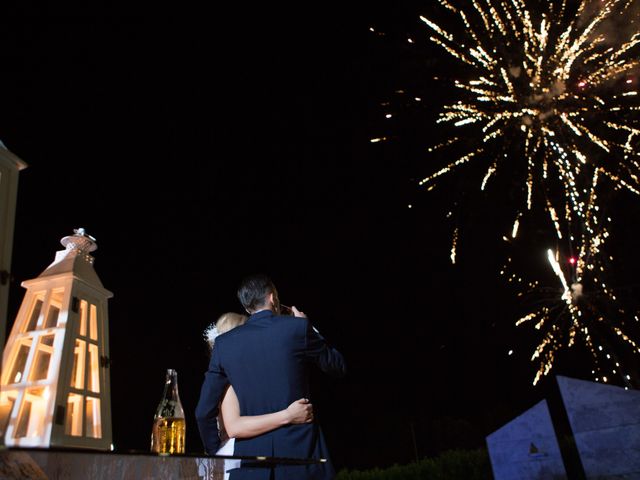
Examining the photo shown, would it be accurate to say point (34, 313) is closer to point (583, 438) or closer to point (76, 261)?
point (76, 261)

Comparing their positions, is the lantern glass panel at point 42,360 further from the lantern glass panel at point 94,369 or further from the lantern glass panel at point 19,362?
the lantern glass panel at point 94,369

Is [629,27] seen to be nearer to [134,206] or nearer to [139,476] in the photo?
[134,206]

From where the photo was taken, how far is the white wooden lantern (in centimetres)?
161

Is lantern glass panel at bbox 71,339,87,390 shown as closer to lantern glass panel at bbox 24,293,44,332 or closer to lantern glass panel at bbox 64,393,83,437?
lantern glass panel at bbox 64,393,83,437

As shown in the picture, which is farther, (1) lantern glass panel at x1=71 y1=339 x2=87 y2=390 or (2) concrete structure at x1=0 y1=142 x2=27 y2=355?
(1) lantern glass panel at x1=71 y1=339 x2=87 y2=390

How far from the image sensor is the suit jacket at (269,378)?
2.05 metres

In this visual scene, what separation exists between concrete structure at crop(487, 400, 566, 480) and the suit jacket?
6.21m

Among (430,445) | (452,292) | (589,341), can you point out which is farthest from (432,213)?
(589,341)

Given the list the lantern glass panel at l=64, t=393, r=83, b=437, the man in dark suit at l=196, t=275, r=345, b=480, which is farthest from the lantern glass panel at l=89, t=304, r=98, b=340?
the man in dark suit at l=196, t=275, r=345, b=480

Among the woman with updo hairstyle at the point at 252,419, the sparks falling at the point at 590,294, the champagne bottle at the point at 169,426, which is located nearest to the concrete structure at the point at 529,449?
the sparks falling at the point at 590,294

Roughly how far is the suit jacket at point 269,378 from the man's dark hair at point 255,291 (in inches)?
6.7

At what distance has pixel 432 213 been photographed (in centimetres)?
1451

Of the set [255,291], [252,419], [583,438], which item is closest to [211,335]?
[255,291]

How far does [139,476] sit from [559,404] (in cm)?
1988
